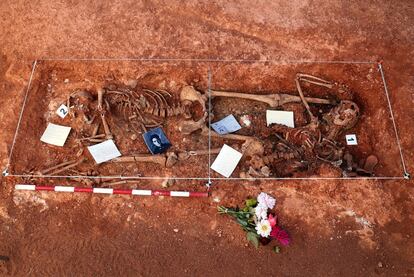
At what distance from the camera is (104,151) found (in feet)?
20.9

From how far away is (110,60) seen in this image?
695 centimetres

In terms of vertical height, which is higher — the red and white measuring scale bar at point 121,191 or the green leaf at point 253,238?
the red and white measuring scale bar at point 121,191

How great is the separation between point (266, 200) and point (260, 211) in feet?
0.68

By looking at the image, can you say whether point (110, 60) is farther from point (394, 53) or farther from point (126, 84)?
point (394, 53)

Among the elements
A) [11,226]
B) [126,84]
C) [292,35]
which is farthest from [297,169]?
[11,226]

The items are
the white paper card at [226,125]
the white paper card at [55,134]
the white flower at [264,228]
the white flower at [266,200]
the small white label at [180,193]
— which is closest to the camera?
the white flower at [264,228]

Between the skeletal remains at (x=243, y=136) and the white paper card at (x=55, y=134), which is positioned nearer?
the skeletal remains at (x=243, y=136)

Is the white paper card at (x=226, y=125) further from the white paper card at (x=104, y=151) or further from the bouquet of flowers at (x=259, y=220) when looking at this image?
the white paper card at (x=104, y=151)

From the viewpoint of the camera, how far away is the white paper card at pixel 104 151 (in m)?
6.32

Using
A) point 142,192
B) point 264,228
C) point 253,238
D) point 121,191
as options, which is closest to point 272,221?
point 264,228

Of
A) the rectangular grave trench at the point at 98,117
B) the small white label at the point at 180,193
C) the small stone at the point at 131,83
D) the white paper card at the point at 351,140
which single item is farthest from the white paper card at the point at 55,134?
the white paper card at the point at 351,140

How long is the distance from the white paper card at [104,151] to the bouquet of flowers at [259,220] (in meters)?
1.80

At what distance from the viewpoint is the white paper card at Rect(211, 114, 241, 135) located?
6.84m

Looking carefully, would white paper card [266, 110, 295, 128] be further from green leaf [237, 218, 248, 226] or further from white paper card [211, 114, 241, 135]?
green leaf [237, 218, 248, 226]
